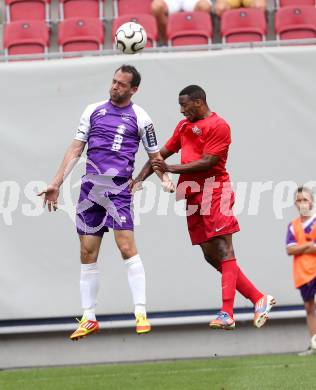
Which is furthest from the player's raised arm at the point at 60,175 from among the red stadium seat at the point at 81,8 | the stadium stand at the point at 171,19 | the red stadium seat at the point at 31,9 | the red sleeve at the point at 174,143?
the red stadium seat at the point at 31,9

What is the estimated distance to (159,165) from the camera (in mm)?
8445

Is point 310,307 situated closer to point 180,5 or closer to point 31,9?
point 180,5

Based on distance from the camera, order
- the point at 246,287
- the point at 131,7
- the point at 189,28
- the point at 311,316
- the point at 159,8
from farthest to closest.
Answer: the point at 131,7 < the point at 159,8 < the point at 189,28 < the point at 311,316 < the point at 246,287

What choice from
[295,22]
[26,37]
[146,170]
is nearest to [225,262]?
[146,170]

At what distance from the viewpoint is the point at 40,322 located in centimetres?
1095

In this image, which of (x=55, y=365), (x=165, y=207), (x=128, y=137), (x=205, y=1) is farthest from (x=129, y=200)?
(x=205, y=1)

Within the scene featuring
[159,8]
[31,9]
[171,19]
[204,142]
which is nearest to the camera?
[204,142]

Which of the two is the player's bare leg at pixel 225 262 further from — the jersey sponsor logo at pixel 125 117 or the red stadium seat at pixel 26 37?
the red stadium seat at pixel 26 37

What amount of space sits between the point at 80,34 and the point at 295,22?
2.89m

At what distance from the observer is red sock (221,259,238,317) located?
28.0ft

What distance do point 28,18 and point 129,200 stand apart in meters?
6.67

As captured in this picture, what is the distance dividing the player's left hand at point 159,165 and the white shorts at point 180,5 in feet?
19.4

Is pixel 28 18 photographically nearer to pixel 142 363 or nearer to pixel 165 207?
pixel 165 207

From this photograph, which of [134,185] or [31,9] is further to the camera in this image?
[31,9]
